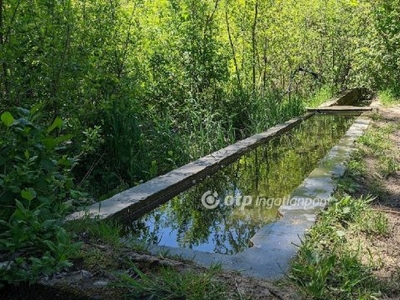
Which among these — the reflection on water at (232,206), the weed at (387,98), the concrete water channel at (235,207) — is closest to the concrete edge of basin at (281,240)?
the concrete water channel at (235,207)

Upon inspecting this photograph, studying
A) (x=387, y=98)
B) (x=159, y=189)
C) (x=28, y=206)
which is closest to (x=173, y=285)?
(x=28, y=206)

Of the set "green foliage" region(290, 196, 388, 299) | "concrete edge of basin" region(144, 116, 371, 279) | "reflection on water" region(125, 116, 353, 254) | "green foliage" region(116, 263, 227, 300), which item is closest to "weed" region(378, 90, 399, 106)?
"reflection on water" region(125, 116, 353, 254)

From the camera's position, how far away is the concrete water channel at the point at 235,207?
2.61 m

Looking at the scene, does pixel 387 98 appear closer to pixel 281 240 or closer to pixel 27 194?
pixel 281 240

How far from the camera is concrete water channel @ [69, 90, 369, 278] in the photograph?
2605mm

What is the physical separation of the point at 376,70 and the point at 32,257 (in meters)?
10.9

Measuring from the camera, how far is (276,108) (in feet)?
25.3

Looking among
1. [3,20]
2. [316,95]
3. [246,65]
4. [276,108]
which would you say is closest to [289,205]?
[3,20]

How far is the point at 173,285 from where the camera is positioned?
6.50ft

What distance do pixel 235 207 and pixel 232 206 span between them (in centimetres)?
3

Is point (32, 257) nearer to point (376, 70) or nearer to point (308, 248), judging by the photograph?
point (308, 248)

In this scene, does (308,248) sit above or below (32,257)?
below

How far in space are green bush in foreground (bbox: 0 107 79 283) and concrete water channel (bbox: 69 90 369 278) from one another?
57 cm

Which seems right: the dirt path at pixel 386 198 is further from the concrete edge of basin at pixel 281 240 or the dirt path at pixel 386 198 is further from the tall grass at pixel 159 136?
the tall grass at pixel 159 136
